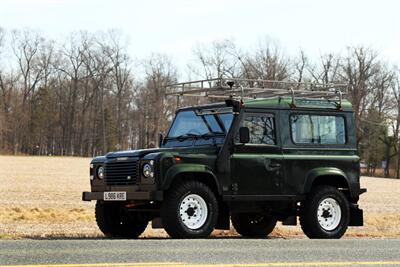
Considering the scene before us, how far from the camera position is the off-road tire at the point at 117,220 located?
46.1 ft

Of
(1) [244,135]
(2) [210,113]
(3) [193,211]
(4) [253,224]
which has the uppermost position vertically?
(2) [210,113]

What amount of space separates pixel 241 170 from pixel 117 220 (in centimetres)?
243

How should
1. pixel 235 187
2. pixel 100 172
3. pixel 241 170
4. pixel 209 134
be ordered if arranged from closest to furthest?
pixel 235 187
pixel 241 170
pixel 100 172
pixel 209 134

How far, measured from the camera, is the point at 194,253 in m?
9.59

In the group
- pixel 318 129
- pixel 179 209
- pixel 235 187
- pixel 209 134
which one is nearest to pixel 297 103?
pixel 318 129

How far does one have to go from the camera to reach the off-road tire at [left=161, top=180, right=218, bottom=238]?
40.9 feet

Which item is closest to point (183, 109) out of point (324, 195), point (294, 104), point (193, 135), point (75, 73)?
point (193, 135)

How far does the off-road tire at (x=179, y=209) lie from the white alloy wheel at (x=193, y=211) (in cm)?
4

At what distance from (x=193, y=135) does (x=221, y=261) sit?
18.6 feet

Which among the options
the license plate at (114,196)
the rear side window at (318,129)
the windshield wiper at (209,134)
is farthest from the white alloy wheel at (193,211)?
the rear side window at (318,129)

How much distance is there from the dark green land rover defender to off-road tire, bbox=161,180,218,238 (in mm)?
16

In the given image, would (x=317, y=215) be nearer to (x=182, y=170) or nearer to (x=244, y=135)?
(x=244, y=135)

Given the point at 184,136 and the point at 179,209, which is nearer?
the point at 179,209

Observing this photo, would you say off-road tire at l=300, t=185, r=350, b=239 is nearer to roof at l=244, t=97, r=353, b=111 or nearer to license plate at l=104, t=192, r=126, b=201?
roof at l=244, t=97, r=353, b=111
